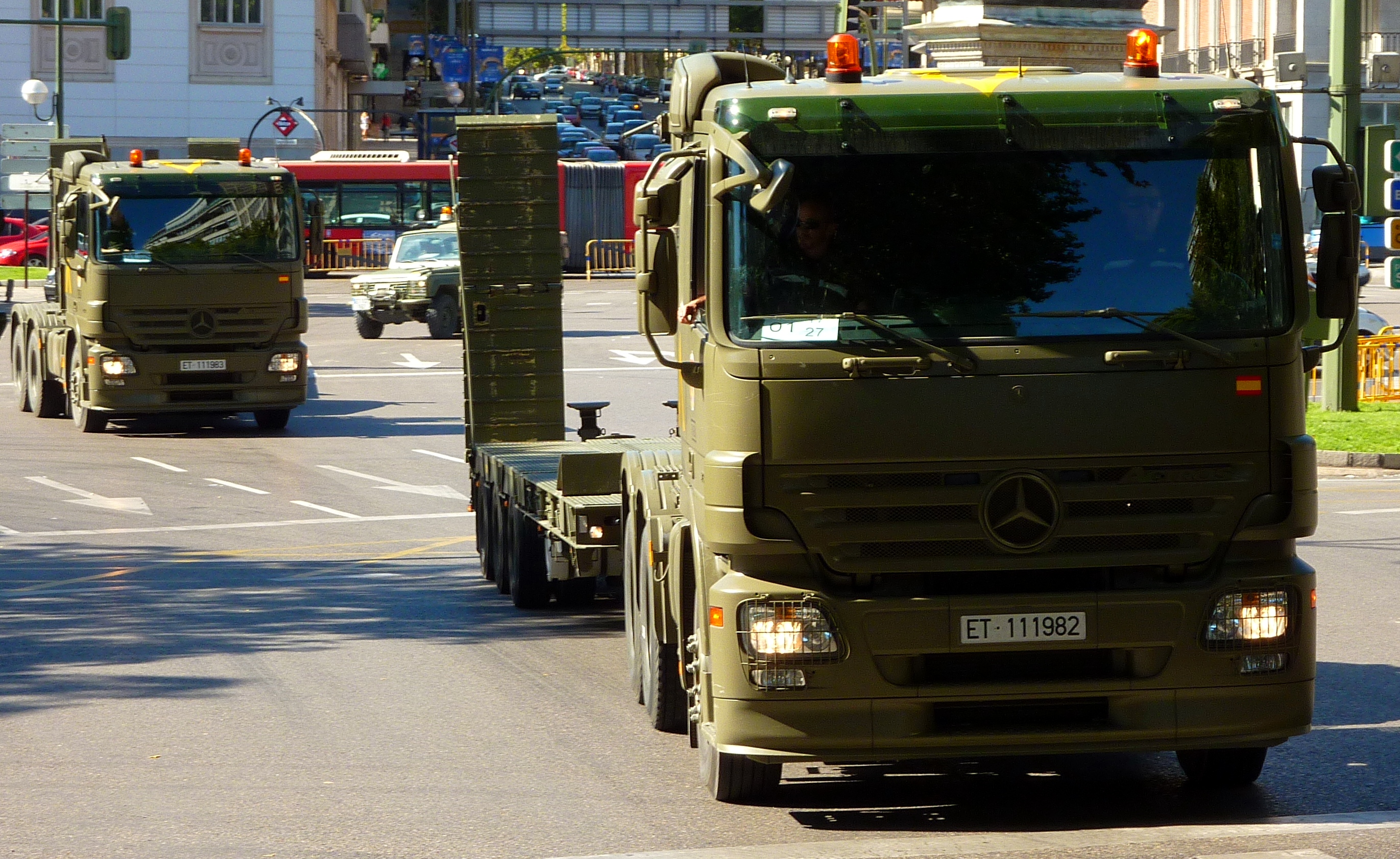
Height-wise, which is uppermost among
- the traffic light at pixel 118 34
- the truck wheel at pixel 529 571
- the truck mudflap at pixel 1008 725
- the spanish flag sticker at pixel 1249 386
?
the traffic light at pixel 118 34

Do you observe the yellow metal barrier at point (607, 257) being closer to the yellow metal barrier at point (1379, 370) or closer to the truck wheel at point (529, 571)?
the yellow metal barrier at point (1379, 370)

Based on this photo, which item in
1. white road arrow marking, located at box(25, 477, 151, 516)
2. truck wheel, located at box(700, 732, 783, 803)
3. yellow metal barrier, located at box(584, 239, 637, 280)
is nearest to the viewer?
truck wheel, located at box(700, 732, 783, 803)

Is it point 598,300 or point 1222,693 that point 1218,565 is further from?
point 598,300

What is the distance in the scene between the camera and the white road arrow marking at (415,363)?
105 feet

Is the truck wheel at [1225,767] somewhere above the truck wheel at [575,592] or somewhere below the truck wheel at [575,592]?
above

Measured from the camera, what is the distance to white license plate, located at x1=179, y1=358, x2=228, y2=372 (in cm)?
2280

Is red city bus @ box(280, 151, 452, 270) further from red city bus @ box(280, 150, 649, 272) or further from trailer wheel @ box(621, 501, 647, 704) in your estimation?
trailer wheel @ box(621, 501, 647, 704)

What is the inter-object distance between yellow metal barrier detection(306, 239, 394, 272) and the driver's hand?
46.4 metres

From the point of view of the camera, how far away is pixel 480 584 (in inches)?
538

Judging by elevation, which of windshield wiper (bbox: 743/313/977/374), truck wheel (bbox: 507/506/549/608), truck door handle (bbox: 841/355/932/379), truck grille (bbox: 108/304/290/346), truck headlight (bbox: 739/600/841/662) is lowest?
truck wheel (bbox: 507/506/549/608)

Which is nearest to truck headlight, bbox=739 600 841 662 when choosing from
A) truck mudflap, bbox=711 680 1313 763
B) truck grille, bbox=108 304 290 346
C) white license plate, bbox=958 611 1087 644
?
truck mudflap, bbox=711 680 1313 763

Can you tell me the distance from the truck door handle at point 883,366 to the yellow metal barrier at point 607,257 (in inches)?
1946

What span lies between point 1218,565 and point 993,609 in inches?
31.5

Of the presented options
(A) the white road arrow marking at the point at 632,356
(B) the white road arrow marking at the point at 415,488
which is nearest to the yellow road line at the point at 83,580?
(B) the white road arrow marking at the point at 415,488
